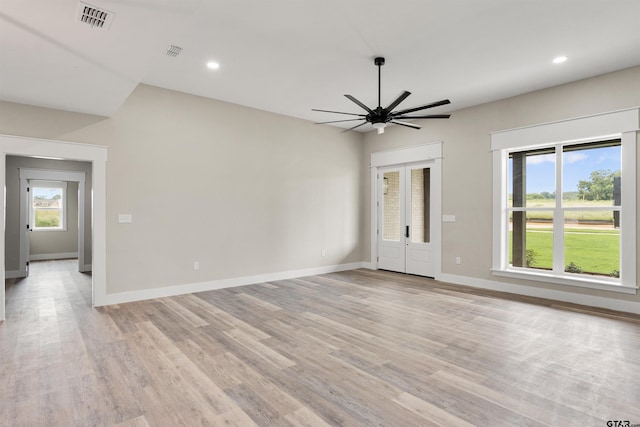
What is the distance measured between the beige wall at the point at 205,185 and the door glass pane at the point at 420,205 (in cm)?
156

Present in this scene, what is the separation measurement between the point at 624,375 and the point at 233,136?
18.4 ft

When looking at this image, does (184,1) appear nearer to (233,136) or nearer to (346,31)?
(346,31)

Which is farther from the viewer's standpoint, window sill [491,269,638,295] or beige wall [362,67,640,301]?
beige wall [362,67,640,301]

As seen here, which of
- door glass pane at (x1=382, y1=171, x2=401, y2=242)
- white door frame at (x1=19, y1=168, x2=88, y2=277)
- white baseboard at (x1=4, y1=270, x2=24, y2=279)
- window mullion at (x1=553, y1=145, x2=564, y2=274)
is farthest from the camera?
door glass pane at (x1=382, y1=171, x2=401, y2=242)

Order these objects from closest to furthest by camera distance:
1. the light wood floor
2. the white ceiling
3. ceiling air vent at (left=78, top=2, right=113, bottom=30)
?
1. the light wood floor
2. ceiling air vent at (left=78, top=2, right=113, bottom=30)
3. the white ceiling

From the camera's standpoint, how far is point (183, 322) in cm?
392

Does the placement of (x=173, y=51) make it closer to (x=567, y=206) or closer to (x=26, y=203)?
(x=26, y=203)

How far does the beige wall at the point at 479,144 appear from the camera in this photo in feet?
15.5

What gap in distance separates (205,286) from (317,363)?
125 inches

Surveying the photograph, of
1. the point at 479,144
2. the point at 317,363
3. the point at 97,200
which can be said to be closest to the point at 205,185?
the point at 97,200

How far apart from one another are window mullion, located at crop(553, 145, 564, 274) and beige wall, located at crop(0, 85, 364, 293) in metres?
3.89

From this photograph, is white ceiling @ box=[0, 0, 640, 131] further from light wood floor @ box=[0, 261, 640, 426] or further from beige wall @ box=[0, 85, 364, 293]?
light wood floor @ box=[0, 261, 640, 426]

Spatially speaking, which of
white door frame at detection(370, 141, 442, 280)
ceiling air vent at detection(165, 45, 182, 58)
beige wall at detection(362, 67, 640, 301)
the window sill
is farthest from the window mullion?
ceiling air vent at detection(165, 45, 182, 58)

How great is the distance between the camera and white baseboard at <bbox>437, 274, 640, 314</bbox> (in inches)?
174
